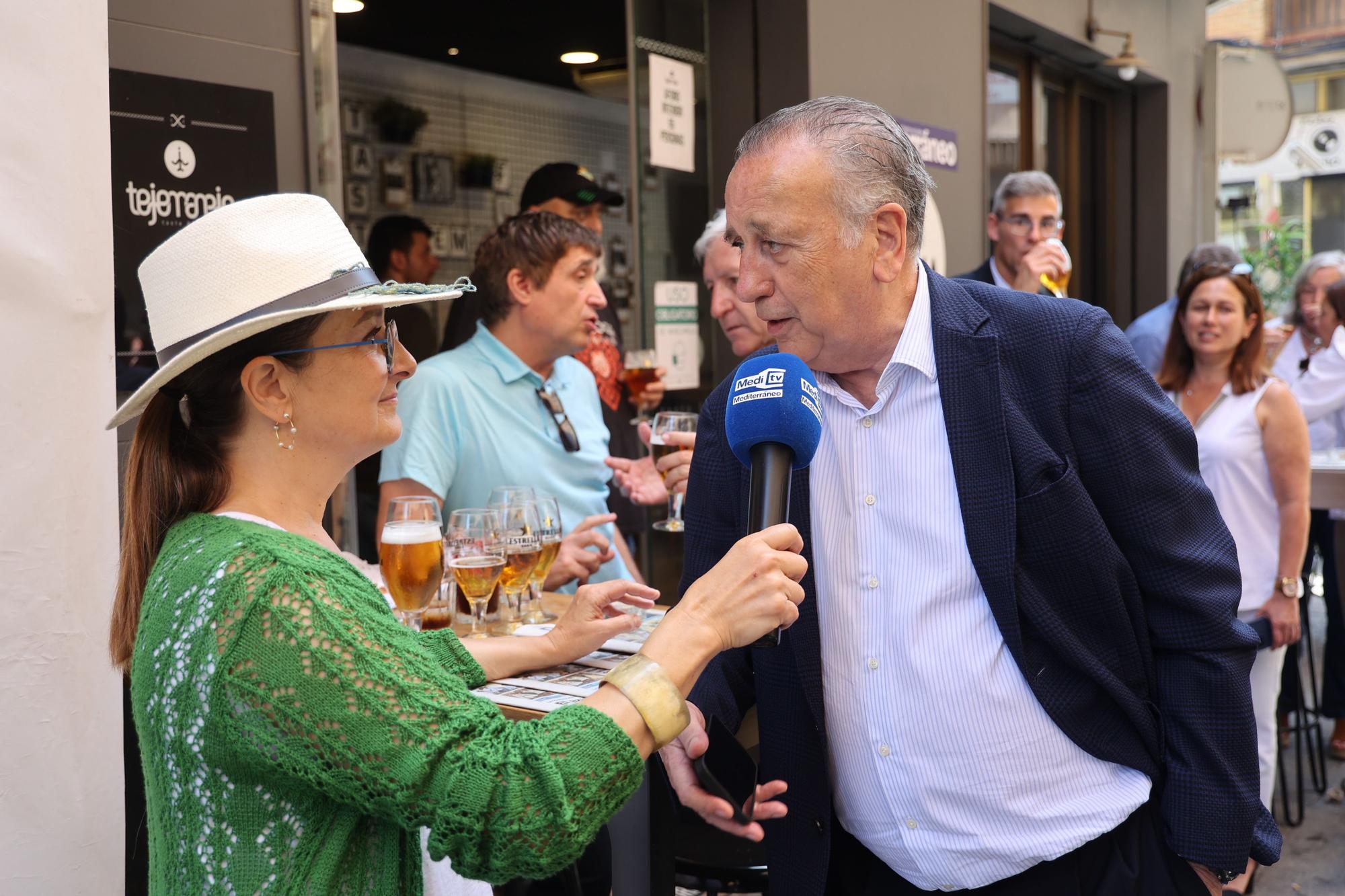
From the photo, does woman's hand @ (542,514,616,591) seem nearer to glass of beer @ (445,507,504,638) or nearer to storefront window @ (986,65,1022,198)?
glass of beer @ (445,507,504,638)

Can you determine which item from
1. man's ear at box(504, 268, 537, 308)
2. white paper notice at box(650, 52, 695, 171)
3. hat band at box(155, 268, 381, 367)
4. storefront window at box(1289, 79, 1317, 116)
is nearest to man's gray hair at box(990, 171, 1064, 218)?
white paper notice at box(650, 52, 695, 171)

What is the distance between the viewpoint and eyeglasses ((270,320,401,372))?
1.59 metres

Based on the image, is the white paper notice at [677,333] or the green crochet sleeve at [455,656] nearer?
the green crochet sleeve at [455,656]

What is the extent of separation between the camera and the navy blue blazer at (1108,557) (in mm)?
1735

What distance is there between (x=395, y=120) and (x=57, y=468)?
20.9ft

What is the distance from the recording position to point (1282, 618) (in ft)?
13.9

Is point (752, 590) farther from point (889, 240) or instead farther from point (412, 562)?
point (412, 562)

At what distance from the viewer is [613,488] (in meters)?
4.38

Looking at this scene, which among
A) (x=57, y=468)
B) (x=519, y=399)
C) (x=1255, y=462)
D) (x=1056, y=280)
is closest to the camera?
(x=57, y=468)

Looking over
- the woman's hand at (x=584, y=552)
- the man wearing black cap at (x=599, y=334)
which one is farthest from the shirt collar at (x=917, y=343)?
the man wearing black cap at (x=599, y=334)

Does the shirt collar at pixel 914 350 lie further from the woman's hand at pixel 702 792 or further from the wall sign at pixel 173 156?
the wall sign at pixel 173 156

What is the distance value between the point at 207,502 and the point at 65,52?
0.89 metres

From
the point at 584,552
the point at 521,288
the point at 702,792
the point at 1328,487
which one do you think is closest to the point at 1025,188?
the point at 1328,487

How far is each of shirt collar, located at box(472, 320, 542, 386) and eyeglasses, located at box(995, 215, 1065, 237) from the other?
2634 mm
